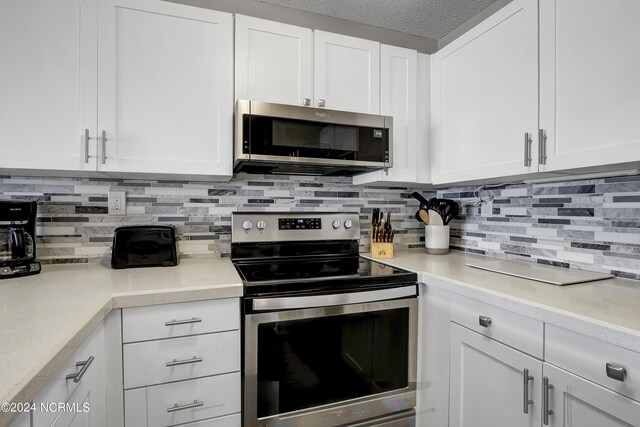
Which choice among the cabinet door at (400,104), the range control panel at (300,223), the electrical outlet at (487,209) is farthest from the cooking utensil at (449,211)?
the range control panel at (300,223)

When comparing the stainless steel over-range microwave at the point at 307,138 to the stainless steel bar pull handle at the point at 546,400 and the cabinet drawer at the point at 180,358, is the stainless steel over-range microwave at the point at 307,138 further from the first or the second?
the stainless steel bar pull handle at the point at 546,400

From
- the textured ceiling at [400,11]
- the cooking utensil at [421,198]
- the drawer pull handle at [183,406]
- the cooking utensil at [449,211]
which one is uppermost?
the textured ceiling at [400,11]

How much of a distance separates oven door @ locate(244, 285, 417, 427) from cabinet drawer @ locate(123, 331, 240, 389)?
0.07m

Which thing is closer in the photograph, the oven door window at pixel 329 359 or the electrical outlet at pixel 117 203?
the oven door window at pixel 329 359

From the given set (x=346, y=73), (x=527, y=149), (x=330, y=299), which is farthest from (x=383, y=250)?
(x=346, y=73)

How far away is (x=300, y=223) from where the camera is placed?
1.89 meters

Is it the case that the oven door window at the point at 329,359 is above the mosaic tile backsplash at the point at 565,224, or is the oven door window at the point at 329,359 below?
below

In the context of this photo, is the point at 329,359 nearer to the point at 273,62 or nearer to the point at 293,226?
the point at 293,226

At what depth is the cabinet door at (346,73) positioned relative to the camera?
5.48 feet

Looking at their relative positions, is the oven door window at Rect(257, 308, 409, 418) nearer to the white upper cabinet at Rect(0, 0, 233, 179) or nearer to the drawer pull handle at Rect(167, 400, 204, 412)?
the drawer pull handle at Rect(167, 400, 204, 412)

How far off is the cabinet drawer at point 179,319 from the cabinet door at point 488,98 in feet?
4.34

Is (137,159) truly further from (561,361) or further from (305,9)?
(561,361)

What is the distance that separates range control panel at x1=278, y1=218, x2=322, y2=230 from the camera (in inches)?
73.0

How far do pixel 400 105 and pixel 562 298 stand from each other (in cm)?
125
